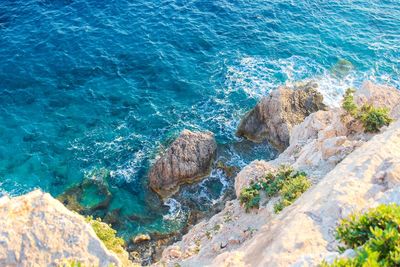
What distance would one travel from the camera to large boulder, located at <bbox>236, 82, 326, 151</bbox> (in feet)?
142

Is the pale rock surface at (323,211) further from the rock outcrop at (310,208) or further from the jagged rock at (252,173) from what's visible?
the jagged rock at (252,173)

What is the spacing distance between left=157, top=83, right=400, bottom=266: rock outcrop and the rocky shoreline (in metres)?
0.05

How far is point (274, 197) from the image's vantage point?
1107 inches

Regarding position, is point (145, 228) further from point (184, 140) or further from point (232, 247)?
point (232, 247)

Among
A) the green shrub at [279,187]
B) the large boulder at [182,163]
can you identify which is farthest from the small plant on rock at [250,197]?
the large boulder at [182,163]

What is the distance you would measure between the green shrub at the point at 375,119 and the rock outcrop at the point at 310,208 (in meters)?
0.51

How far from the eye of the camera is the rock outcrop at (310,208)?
2005cm

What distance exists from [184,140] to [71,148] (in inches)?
433

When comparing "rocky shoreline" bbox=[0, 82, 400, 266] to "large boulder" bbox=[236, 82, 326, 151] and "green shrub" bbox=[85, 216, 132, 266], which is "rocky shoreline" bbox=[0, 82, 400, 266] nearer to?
"large boulder" bbox=[236, 82, 326, 151]

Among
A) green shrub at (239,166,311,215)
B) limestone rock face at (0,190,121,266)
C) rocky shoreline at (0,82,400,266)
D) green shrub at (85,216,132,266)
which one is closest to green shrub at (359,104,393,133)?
rocky shoreline at (0,82,400,266)

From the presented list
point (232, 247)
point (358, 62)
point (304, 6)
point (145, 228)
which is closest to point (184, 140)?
point (145, 228)

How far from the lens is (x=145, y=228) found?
36750mm

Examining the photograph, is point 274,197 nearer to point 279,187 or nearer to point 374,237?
point 279,187

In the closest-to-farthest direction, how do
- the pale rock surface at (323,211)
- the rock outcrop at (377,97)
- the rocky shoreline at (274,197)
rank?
the pale rock surface at (323,211) → the rocky shoreline at (274,197) → the rock outcrop at (377,97)
